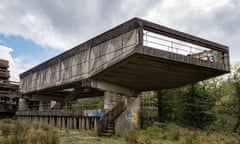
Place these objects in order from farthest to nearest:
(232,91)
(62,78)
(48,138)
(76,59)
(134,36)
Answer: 1. (232,91)
2. (62,78)
3. (76,59)
4. (134,36)
5. (48,138)

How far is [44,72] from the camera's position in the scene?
107 feet

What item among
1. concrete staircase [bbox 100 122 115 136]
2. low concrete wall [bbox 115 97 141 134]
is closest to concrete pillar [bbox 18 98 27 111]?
low concrete wall [bbox 115 97 141 134]

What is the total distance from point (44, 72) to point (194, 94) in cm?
1955

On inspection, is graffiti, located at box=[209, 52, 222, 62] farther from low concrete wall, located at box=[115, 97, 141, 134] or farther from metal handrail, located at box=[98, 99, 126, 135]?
metal handrail, located at box=[98, 99, 126, 135]

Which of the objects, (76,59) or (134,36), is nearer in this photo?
(134,36)

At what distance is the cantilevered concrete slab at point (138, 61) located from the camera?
54.1ft

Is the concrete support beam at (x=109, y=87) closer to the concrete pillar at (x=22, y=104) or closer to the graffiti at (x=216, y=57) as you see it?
the graffiti at (x=216, y=57)

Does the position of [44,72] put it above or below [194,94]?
above

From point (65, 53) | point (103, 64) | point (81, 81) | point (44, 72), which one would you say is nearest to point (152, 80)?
point (103, 64)

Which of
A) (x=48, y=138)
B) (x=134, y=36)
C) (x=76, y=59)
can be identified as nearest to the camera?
(x=48, y=138)

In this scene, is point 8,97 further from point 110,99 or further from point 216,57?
point 216,57

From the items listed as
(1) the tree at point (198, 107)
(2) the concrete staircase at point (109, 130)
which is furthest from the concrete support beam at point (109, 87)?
(1) the tree at point (198, 107)

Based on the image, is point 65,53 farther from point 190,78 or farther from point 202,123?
point 202,123

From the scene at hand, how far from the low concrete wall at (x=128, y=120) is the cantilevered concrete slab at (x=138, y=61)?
2707mm
